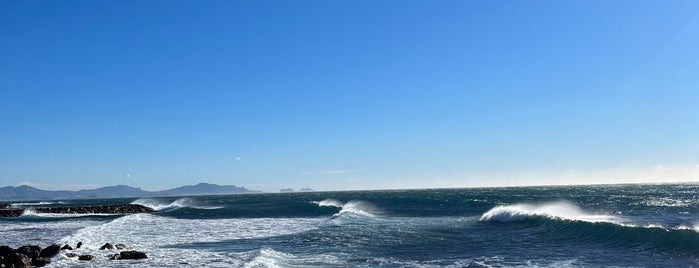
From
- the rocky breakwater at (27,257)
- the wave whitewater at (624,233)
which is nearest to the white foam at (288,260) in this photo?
the rocky breakwater at (27,257)

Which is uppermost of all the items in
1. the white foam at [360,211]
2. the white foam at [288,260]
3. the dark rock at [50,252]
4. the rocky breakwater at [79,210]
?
the rocky breakwater at [79,210]

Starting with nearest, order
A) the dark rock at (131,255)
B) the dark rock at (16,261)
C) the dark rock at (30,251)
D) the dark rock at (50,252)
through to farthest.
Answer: the dark rock at (16,261)
the dark rock at (30,251)
the dark rock at (131,255)
the dark rock at (50,252)

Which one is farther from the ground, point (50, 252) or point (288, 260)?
point (50, 252)

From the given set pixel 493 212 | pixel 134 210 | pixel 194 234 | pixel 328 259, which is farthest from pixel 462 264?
pixel 134 210

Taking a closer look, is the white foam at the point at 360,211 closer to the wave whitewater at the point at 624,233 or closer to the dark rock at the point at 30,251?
the wave whitewater at the point at 624,233

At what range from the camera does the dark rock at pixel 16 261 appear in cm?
2025

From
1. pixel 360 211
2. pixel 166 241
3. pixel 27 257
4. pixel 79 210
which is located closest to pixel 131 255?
pixel 27 257

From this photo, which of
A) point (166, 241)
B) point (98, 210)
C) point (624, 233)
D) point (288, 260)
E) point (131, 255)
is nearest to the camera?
point (288, 260)

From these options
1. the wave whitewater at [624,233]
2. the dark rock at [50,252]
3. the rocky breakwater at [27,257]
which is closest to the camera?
the rocky breakwater at [27,257]

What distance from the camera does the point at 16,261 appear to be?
809 inches

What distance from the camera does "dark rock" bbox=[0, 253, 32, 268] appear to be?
20250 mm

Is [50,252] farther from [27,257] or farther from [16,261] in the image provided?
[16,261]

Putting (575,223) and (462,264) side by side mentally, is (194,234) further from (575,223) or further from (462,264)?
(575,223)

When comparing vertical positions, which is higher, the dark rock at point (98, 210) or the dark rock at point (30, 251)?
the dark rock at point (98, 210)
